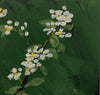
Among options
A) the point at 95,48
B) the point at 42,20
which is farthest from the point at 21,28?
the point at 95,48

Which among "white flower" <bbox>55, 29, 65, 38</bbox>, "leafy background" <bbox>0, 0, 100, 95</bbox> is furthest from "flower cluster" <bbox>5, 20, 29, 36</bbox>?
"white flower" <bbox>55, 29, 65, 38</bbox>

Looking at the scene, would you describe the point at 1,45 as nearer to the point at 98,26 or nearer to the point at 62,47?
the point at 62,47

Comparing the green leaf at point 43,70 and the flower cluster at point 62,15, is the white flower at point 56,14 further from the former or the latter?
the green leaf at point 43,70

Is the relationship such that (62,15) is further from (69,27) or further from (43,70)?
(43,70)

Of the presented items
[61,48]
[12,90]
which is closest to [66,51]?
[61,48]

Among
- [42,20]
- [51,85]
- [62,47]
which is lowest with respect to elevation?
[51,85]

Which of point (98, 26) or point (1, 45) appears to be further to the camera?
point (98, 26)

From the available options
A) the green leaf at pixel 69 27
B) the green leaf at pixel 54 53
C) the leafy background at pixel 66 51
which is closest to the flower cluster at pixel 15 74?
the leafy background at pixel 66 51
